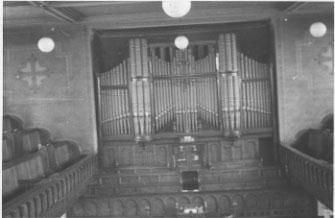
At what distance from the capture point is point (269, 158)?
35.6ft

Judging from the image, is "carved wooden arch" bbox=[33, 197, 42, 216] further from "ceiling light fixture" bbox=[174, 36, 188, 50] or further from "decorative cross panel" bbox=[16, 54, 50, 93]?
"decorative cross panel" bbox=[16, 54, 50, 93]

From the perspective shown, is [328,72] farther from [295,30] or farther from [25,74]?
[25,74]

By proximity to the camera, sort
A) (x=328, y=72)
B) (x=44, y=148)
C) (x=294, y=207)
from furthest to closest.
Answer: (x=328, y=72)
(x=294, y=207)
(x=44, y=148)

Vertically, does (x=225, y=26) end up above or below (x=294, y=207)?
above

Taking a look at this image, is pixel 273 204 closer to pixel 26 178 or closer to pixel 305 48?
pixel 305 48

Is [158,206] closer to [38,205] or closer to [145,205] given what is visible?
[145,205]

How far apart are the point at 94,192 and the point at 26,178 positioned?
2845 mm

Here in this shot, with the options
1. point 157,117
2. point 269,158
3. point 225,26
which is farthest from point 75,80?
point 269,158

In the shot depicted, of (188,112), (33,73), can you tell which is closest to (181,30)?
(188,112)

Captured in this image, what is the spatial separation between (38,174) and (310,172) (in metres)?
4.43

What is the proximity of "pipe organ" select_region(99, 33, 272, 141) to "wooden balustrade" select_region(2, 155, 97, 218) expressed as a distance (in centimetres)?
161

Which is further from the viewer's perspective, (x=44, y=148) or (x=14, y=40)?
(x=14, y=40)

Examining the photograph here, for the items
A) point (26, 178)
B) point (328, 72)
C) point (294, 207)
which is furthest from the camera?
point (328, 72)

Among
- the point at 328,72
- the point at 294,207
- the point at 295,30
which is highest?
the point at 295,30
